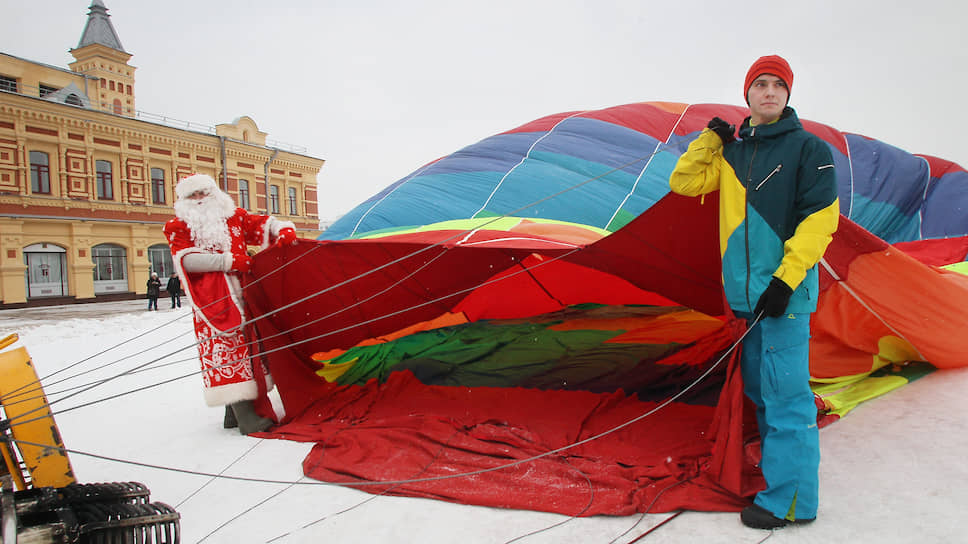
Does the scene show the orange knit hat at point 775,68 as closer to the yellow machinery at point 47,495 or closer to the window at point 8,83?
the yellow machinery at point 47,495

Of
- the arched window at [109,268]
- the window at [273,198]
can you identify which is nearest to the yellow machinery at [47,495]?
the arched window at [109,268]

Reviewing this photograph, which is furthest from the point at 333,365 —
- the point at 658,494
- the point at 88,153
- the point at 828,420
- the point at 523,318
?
the point at 88,153

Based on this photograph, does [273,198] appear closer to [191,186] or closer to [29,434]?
[191,186]

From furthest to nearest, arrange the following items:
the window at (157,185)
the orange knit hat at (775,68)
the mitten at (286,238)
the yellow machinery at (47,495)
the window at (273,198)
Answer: the window at (273,198)
the window at (157,185)
the mitten at (286,238)
the orange knit hat at (775,68)
the yellow machinery at (47,495)

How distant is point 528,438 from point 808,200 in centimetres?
133

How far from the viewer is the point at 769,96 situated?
4.97 ft

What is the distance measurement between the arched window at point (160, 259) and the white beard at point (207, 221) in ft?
49.8

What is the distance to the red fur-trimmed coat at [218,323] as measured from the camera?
252cm

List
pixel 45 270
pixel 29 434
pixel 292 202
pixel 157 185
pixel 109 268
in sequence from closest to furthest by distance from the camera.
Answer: pixel 29 434
pixel 45 270
pixel 109 268
pixel 157 185
pixel 292 202

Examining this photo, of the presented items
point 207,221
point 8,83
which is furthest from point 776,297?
point 8,83

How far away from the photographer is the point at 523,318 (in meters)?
4.15

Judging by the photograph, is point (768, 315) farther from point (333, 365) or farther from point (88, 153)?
point (88, 153)

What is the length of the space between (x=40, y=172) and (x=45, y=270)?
2429mm

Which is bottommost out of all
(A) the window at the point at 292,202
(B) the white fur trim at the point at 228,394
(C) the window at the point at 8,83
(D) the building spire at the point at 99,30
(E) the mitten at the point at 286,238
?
(B) the white fur trim at the point at 228,394
